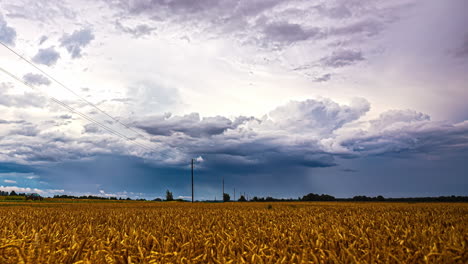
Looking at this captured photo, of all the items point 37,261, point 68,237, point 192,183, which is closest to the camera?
point 37,261

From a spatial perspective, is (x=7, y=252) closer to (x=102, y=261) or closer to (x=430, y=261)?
(x=102, y=261)

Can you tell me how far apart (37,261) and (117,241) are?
1516 mm

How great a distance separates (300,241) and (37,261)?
3763mm

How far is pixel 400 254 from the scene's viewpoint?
3816mm

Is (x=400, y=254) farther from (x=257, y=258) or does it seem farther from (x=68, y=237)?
(x=68, y=237)

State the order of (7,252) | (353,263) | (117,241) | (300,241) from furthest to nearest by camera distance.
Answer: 1. (300,241)
2. (117,241)
3. (7,252)
4. (353,263)

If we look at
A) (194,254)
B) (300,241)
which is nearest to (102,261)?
(194,254)

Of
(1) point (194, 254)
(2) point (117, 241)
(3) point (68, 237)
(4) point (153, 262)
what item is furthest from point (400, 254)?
(3) point (68, 237)

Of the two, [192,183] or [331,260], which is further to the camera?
[192,183]

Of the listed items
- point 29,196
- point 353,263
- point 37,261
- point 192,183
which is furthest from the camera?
point 192,183

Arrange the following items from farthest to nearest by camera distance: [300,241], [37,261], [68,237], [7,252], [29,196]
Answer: [29,196] < [68,237] < [300,241] < [7,252] < [37,261]

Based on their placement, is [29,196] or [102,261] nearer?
[102,261]

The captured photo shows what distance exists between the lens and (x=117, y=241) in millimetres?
5047

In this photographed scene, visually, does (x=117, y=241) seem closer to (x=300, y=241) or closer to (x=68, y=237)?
(x=68, y=237)
